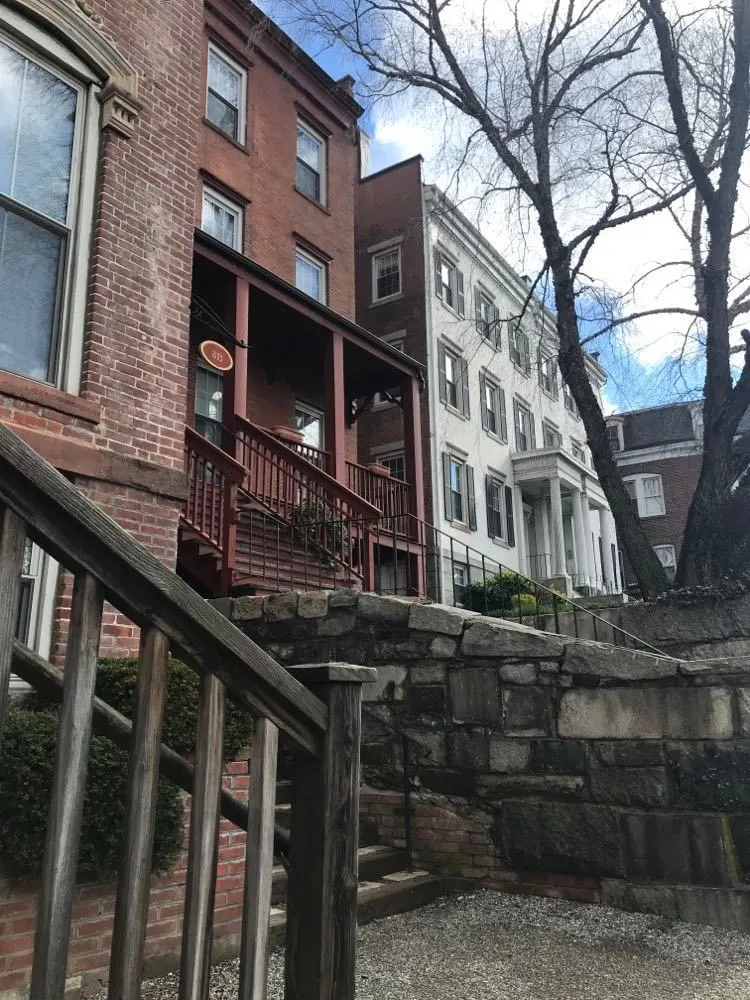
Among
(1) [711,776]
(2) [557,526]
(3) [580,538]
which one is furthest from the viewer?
(3) [580,538]

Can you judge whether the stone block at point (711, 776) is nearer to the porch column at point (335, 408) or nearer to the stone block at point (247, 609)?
the stone block at point (247, 609)

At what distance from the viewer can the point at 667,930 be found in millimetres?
4203

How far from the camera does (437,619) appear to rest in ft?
17.7

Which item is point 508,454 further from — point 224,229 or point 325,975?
point 325,975

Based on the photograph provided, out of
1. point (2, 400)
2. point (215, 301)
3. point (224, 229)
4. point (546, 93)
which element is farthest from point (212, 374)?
point (2, 400)

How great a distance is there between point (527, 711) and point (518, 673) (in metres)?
0.25

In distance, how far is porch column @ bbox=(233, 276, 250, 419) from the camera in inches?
385

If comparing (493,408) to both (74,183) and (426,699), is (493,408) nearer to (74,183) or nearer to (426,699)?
(426,699)

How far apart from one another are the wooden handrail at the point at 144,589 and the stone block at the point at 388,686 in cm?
371

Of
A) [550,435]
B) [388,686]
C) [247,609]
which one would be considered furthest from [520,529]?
[388,686]

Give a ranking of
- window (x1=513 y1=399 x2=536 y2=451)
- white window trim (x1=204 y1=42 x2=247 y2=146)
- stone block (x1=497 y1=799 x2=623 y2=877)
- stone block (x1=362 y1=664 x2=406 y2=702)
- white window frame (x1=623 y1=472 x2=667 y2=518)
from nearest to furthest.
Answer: stone block (x1=497 y1=799 x2=623 y2=877) < stone block (x1=362 y1=664 x2=406 y2=702) < white window trim (x1=204 y1=42 x2=247 y2=146) < window (x1=513 y1=399 x2=536 y2=451) < white window frame (x1=623 y1=472 x2=667 y2=518)

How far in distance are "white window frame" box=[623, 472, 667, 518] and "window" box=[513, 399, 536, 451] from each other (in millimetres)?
9178

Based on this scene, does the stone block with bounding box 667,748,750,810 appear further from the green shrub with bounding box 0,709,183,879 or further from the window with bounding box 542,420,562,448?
the window with bounding box 542,420,562,448

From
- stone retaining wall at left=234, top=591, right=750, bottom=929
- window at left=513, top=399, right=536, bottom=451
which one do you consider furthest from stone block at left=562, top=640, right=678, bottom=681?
window at left=513, top=399, right=536, bottom=451
